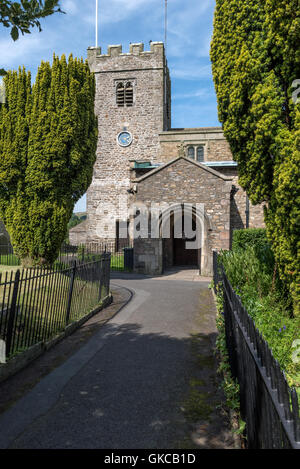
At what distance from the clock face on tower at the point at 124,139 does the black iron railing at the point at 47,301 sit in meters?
20.4

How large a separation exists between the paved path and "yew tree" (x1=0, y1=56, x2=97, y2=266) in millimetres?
4993

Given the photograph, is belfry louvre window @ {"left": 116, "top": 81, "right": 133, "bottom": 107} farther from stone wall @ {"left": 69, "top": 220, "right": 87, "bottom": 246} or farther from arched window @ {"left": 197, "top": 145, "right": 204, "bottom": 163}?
stone wall @ {"left": 69, "top": 220, "right": 87, "bottom": 246}

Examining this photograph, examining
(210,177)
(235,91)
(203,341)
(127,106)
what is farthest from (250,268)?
(127,106)

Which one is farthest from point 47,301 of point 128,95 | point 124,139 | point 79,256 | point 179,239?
point 128,95

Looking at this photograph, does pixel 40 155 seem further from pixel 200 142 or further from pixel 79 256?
pixel 200 142

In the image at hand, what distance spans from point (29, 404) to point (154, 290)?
885 cm

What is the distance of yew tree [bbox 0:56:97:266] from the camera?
36.2 ft

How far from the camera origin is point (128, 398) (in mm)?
4410

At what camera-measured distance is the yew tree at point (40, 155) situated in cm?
1104

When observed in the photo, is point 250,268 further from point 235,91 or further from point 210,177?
point 210,177

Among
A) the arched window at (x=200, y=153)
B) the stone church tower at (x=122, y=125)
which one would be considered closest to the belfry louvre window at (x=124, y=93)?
the stone church tower at (x=122, y=125)

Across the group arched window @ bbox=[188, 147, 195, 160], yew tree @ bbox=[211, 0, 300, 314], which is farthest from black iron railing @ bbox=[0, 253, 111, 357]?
arched window @ bbox=[188, 147, 195, 160]

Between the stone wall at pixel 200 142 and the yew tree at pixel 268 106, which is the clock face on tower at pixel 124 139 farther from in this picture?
the yew tree at pixel 268 106

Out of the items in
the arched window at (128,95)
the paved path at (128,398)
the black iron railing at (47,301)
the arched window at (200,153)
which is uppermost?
the arched window at (128,95)
